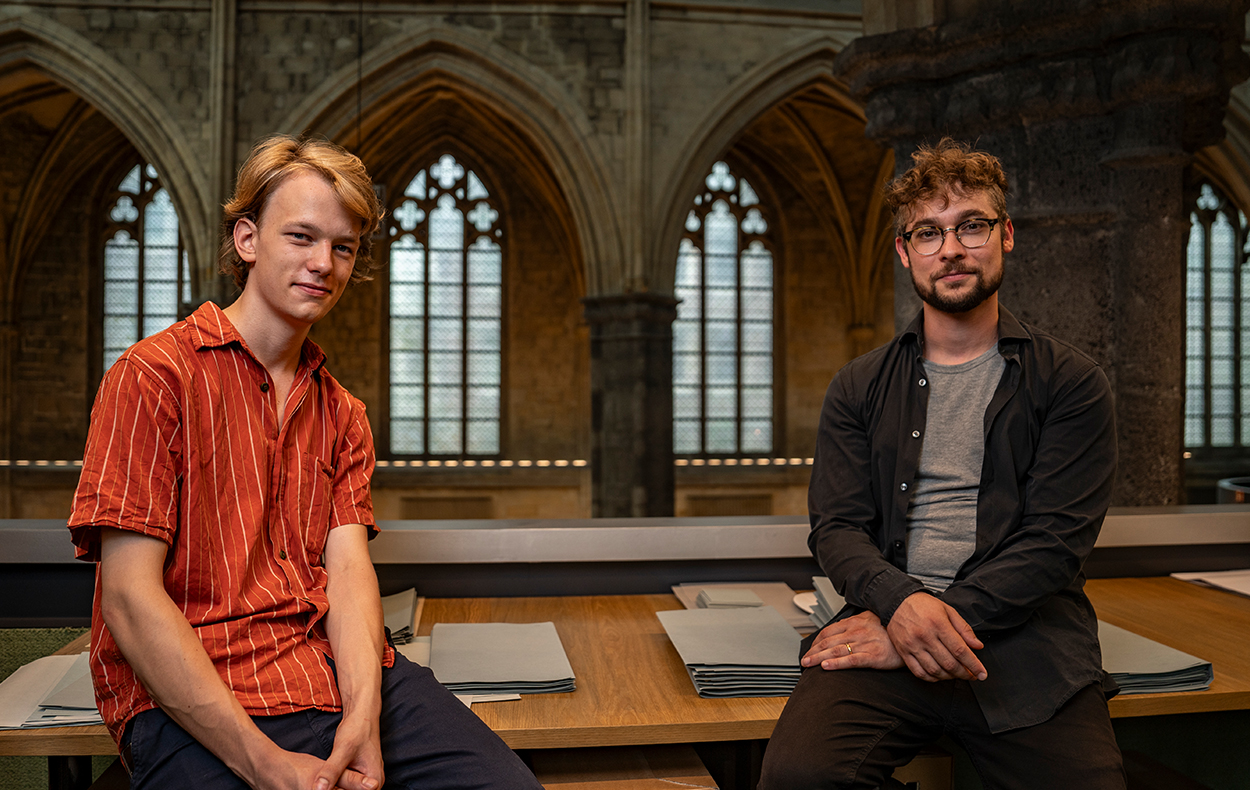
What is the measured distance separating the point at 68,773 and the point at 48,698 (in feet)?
0.85

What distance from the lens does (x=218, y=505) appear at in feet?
4.21

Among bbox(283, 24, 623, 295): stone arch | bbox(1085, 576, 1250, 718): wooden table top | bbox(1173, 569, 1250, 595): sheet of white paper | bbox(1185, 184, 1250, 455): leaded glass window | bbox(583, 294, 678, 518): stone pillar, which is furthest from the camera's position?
bbox(1185, 184, 1250, 455): leaded glass window

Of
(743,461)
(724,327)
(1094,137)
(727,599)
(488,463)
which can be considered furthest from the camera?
(724,327)

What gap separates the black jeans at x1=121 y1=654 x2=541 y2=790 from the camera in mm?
1181

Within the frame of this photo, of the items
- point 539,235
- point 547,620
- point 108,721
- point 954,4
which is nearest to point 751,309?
point 539,235

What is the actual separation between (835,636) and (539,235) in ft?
35.6

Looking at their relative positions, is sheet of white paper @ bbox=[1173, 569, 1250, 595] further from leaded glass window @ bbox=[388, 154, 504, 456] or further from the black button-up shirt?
leaded glass window @ bbox=[388, 154, 504, 456]

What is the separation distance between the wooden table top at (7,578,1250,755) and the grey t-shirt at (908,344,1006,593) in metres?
0.36

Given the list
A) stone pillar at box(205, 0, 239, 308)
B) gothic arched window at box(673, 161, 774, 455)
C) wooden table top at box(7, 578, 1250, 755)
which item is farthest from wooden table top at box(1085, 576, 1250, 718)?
gothic arched window at box(673, 161, 774, 455)

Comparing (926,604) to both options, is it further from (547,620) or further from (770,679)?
(547,620)

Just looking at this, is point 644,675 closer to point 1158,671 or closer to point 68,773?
point 1158,671

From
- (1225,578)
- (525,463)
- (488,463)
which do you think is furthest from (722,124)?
(1225,578)

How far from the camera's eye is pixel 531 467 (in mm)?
11688

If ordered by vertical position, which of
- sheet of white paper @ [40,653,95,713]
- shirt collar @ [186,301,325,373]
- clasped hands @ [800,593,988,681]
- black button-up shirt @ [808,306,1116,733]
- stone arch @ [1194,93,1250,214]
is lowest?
sheet of white paper @ [40,653,95,713]
